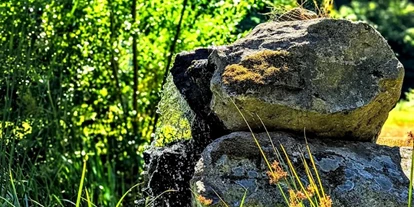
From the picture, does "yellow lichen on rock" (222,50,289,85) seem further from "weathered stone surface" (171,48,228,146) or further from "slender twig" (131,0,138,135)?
"slender twig" (131,0,138,135)

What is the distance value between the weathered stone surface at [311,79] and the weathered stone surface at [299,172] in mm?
91

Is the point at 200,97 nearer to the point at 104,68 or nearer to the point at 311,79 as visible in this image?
the point at 311,79

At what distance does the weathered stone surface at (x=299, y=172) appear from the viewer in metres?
3.02

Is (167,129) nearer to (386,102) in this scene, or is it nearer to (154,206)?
(154,206)

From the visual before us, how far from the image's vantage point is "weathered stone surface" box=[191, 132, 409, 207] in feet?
9.91

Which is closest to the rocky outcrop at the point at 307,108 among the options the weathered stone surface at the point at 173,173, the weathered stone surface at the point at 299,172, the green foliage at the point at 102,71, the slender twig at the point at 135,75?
the weathered stone surface at the point at 299,172

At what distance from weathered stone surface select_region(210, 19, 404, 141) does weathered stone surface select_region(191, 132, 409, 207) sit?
3.6 inches

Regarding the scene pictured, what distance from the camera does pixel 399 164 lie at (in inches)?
127

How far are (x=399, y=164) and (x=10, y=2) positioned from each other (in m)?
2.76

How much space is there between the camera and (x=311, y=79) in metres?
3.22

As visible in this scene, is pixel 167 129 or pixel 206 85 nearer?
pixel 206 85

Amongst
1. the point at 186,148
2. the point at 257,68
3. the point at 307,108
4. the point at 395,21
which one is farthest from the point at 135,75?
the point at 395,21

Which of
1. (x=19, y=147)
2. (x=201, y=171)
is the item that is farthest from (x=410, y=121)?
(x=201, y=171)

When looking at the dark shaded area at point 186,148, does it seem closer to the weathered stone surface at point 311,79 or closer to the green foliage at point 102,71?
the weathered stone surface at point 311,79
